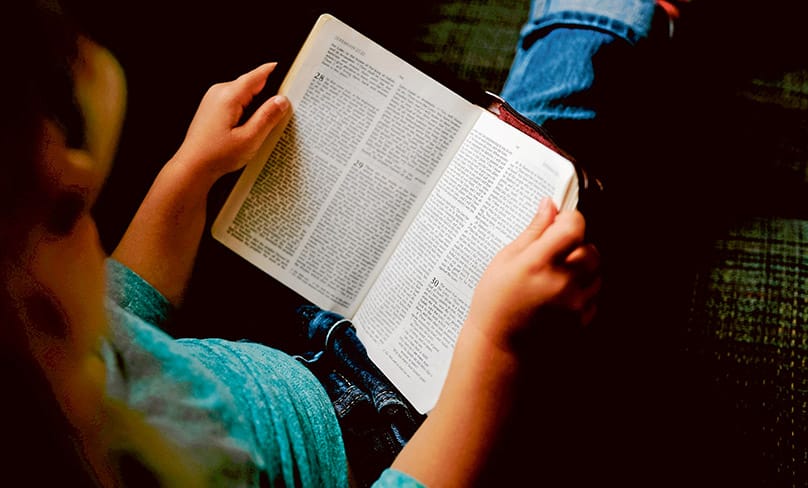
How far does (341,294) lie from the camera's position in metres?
0.64

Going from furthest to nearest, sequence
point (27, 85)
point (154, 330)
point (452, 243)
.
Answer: point (452, 243) → point (154, 330) → point (27, 85)

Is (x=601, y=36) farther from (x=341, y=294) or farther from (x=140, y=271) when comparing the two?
(x=140, y=271)

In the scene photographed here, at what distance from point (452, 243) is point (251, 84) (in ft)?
0.93

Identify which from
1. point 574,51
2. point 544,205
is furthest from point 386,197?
point 574,51

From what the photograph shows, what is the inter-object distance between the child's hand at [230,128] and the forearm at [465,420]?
311 millimetres

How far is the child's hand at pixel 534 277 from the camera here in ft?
1.63

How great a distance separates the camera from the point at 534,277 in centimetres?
50

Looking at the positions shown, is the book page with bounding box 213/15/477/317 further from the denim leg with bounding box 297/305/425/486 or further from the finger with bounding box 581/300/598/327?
the finger with bounding box 581/300/598/327

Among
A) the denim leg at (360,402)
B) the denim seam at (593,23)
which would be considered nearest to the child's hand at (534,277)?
the denim leg at (360,402)

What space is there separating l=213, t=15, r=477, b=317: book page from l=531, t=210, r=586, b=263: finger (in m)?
0.15

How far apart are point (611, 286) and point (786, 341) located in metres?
0.20

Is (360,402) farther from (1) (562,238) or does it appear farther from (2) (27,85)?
(2) (27,85)

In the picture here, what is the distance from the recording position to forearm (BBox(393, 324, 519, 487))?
0.48 m

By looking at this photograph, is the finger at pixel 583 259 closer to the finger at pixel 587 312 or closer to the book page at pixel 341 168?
the finger at pixel 587 312
